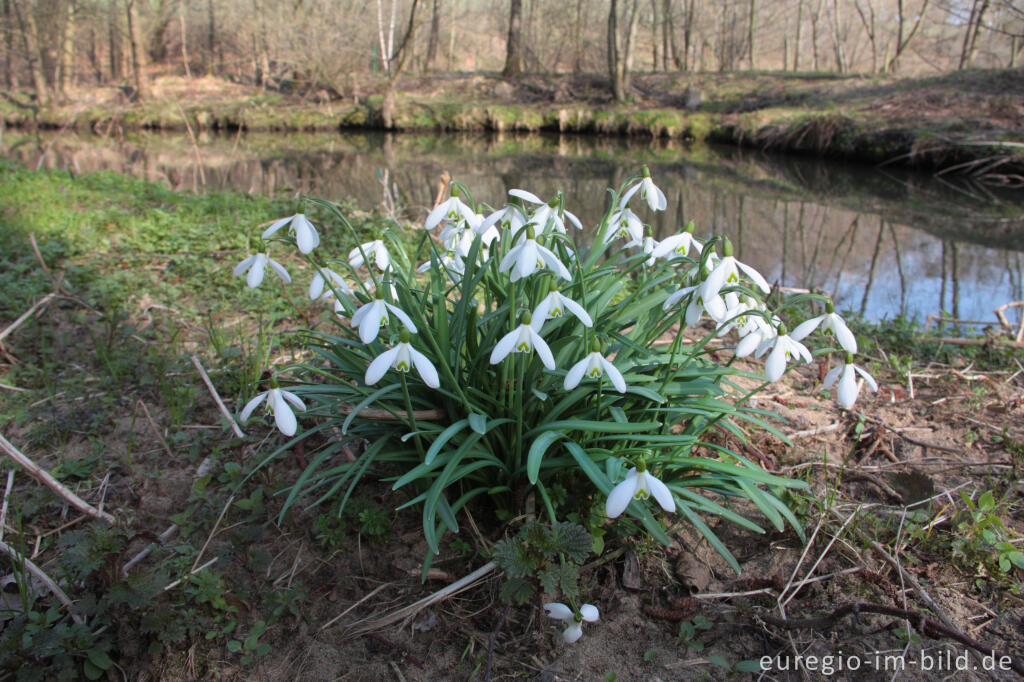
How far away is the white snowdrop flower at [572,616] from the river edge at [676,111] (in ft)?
28.6

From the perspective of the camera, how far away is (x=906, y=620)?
4.76 ft

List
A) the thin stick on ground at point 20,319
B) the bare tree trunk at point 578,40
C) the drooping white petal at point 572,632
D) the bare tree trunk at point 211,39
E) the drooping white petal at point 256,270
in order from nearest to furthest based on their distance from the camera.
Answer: the drooping white petal at point 572,632 < the drooping white petal at point 256,270 < the thin stick on ground at point 20,319 < the bare tree trunk at point 578,40 < the bare tree trunk at point 211,39

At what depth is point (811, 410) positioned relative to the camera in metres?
2.43

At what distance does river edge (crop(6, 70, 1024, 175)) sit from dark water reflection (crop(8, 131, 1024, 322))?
726 millimetres

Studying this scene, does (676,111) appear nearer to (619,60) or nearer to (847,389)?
(619,60)

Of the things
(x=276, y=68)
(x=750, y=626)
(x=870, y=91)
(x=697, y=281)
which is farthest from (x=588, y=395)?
(x=276, y=68)

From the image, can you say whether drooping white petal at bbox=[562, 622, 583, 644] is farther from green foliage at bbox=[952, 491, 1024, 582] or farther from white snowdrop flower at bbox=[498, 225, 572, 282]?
green foliage at bbox=[952, 491, 1024, 582]

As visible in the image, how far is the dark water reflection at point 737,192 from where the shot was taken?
5469 mm

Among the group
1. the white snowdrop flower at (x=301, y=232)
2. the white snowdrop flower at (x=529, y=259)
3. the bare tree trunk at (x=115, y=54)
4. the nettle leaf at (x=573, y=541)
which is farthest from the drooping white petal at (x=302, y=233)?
the bare tree trunk at (x=115, y=54)

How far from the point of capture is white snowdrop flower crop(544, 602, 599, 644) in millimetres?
1386

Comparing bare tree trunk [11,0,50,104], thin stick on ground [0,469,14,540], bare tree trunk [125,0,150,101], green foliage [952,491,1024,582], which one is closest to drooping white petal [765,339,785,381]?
green foliage [952,491,1024,582]

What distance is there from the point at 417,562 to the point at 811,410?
160cm

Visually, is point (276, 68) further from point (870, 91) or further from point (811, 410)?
point (811, 410)

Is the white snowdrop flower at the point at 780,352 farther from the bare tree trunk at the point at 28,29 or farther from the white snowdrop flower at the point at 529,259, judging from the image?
the bare tree trunk at the point at 28,29
